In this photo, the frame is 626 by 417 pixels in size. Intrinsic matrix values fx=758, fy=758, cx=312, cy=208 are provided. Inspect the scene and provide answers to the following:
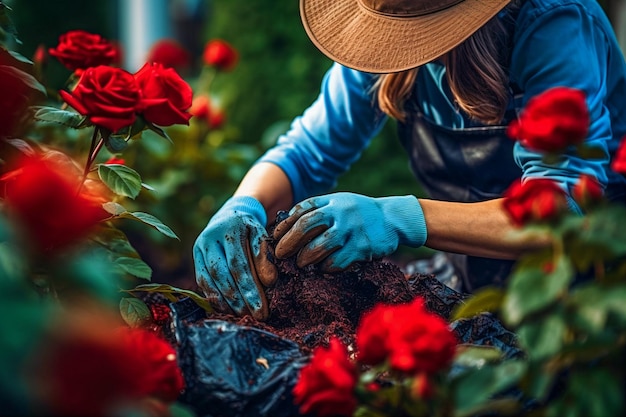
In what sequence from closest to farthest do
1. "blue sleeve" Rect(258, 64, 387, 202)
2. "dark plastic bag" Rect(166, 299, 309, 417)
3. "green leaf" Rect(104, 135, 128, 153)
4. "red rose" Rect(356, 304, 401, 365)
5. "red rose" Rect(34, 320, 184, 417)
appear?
"red rose" Rect(34, 320, 184, 417), "red rose" Rect(356, 304, 401, 365), "dark plastic bag" Rect(166, 299, 309, 417), "green leaf" Rect(104, 135, 128, 153), "blue sleeve" Rect(258, 64, 387, 202)

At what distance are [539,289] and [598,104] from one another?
0.99 metres

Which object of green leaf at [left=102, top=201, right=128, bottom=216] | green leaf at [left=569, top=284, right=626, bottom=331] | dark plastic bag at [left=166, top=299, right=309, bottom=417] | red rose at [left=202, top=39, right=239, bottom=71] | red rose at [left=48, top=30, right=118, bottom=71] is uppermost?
red rose at [left=48, top=30, right=118, bottom=71]

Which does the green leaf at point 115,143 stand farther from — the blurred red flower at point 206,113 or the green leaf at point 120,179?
the blurred red flower at point 206,113

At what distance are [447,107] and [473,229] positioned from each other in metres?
0.51

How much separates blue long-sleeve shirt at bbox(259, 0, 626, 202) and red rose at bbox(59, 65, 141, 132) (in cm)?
81

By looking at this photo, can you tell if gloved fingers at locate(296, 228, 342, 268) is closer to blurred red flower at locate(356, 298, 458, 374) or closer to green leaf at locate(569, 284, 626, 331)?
blurred red flower at locate(356, 298, 458, 374)

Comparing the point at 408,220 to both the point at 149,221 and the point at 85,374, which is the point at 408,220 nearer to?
the point at 149,221

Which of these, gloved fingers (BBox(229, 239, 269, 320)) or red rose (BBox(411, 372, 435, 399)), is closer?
red rose (BBox(411, 372, 435, 399))

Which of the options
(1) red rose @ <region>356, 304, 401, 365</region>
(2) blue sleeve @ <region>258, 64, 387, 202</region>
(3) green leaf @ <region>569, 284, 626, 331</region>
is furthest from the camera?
(2) blue sleeve @ <region>258, 64, 387, 202</region>

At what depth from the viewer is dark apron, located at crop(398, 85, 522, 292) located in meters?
2.05

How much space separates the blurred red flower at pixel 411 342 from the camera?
93 centimetres

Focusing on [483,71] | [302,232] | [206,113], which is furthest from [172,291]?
[206,113]

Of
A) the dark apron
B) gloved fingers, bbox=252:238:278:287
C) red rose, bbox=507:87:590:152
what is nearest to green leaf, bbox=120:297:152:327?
gloved fingers, bbox=252:238:278:287

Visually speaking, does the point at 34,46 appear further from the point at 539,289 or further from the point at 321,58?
the point at 539,289
